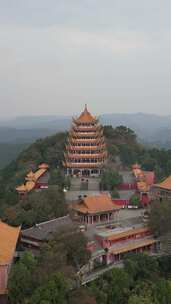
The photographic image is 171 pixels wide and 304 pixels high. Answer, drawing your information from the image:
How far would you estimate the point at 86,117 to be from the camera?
5044 centimetres

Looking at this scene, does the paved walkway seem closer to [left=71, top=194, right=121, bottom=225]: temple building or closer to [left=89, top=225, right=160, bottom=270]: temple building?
[left=89, top=225, right=160, bottom=270]: temple building

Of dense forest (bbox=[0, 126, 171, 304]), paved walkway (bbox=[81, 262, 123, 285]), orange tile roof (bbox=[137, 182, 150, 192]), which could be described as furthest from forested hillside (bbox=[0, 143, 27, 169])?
paved walkway (bbox=[81, 262, 123, 285])

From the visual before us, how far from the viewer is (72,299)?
23.1 meters

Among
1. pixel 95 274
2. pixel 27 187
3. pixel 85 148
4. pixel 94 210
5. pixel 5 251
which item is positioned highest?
pixel 85 148

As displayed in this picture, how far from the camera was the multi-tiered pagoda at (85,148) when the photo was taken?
159ft

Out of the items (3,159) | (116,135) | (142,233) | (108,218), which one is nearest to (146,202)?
(108,218)

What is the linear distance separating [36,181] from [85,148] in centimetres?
642

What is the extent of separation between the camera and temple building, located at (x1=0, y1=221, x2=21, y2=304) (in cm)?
2427

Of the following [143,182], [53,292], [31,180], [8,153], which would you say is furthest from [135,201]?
[8,153]

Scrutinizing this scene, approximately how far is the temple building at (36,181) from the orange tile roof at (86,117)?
19.3ft

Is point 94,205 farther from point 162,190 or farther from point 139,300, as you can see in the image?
point 139,300

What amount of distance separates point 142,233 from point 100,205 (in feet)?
14.5

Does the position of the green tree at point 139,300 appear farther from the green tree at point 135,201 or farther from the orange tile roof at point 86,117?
the orange tile roof at point 86,117

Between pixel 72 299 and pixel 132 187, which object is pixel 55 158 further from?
pixel 72 299
